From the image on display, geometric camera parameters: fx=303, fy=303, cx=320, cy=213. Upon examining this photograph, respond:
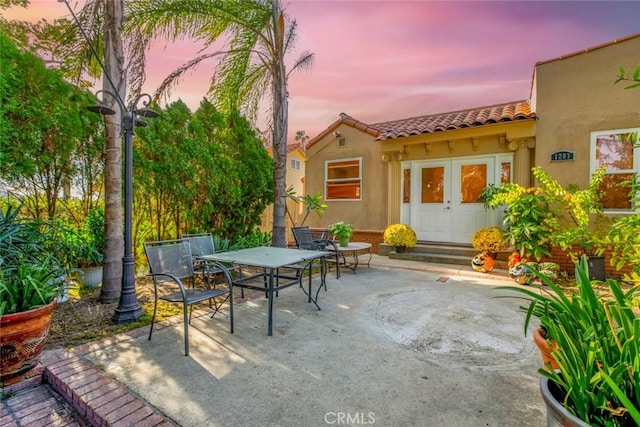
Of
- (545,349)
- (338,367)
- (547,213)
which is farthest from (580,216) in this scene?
(338,367)

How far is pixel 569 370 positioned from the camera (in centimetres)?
146

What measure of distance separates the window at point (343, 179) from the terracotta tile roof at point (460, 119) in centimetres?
135

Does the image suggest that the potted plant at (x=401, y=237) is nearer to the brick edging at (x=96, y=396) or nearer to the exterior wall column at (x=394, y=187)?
the exterior wall column at (x=394, y=187)

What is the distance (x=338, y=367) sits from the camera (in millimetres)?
2643

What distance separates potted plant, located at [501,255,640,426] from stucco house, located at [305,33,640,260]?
6098 millimetres

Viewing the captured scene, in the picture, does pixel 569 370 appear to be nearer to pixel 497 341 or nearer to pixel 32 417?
pixel 497 341

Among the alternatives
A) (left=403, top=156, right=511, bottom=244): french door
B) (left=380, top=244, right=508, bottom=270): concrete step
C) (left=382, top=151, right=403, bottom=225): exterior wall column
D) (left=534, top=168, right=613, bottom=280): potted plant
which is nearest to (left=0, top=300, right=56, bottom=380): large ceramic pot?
(left=534, top=168, right=613, bottom=280): potted plant

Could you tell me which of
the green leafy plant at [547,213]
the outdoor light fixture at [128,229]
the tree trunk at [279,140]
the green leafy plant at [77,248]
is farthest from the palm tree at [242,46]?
the green leafy plant at [547,213]

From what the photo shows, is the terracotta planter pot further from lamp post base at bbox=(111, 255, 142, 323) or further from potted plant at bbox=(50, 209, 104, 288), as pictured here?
potted plant at bbox=(50, 209, 104, 288)

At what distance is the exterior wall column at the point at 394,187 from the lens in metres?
8.88

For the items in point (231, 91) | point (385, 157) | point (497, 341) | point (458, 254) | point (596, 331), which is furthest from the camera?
point (385, 157)

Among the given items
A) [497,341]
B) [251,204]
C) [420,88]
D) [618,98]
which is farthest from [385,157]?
[497,341]

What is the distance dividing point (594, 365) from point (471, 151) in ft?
23.7

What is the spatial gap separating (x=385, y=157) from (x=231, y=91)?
15.6 ft
